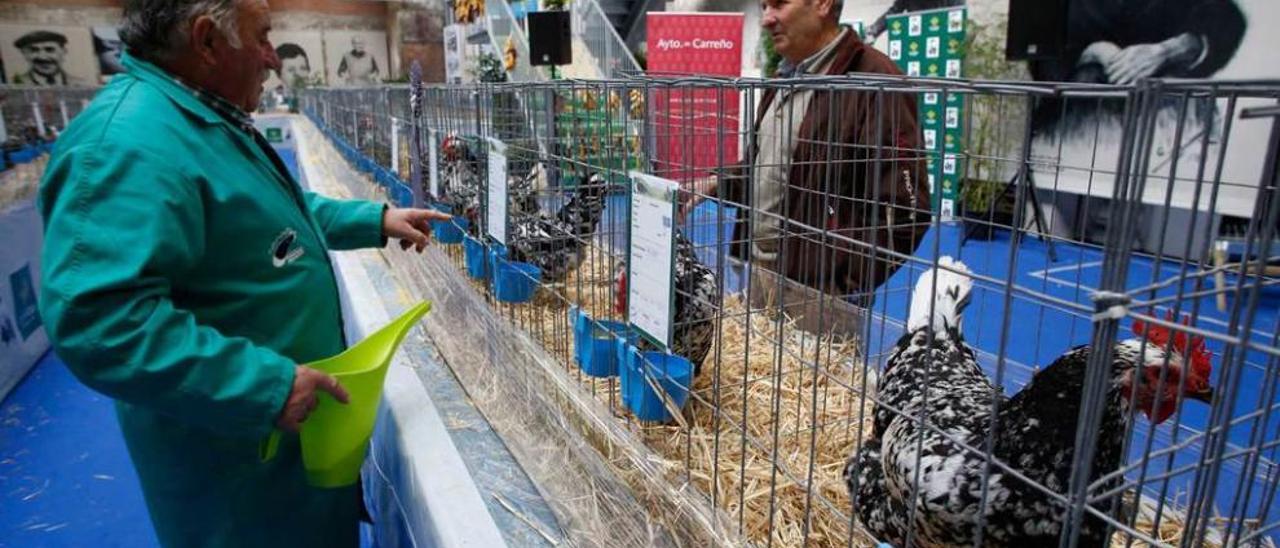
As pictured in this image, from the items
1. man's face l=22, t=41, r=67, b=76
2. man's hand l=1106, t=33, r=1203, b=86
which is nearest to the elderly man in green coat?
man's hand l=1106, t=33, r=1203, b=86

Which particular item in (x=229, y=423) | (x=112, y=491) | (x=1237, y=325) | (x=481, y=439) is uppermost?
(x=1237, y=325)

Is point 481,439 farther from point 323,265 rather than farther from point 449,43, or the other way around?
point 449,43

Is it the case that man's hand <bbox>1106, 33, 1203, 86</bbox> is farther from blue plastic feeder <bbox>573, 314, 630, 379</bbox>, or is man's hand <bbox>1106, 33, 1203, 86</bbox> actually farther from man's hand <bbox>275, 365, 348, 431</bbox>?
man's hand <bbox>275, 365, 348, 431</bbox>

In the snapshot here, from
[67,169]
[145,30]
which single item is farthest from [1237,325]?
[145,30]

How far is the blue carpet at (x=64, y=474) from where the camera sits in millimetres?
2557

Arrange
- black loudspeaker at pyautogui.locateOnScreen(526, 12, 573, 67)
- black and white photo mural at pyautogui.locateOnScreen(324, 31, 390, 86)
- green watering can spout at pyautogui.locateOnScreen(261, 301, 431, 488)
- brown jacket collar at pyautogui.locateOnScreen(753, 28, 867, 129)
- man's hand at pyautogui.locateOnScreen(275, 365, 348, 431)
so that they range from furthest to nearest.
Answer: black and white photo mural at pyautogui.locateOnScreen(324, 31, 390, 86), black loudspeaker at pyautogui.locateOnScreen(526, 12, 573, 67), brown jacket collar at pyautogui.locateOnScreen(753, 28, 867, 129), green watering can spout at pyautogui.locateOnScreen(261, 301, 431, 488), man's hand at pyautogui.locateOnScreen(275, 365, 348, 431)

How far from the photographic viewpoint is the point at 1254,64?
466cm

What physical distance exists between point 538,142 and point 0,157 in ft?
16.3

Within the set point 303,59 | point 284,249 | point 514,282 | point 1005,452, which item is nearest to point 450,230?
point 514,282

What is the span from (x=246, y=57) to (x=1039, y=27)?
200 inches

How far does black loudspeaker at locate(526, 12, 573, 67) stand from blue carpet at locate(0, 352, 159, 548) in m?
4.64

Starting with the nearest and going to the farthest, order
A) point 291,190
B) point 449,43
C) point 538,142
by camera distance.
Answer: point 291,190, point 538,142, point 449,43

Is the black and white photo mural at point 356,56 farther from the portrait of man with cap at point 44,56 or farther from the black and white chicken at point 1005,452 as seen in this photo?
the black and white chicken at point 1005,452

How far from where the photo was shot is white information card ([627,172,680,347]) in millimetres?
929
